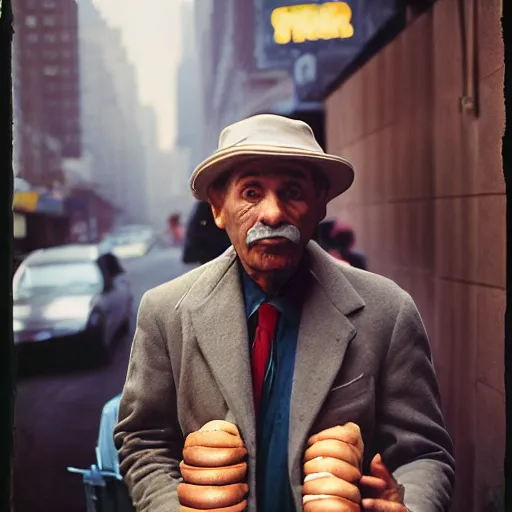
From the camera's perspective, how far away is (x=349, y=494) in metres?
1.83

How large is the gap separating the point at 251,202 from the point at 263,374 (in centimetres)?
62

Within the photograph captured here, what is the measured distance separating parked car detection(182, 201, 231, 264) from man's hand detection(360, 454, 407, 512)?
39.9 inches

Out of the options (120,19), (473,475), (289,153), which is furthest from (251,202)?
(473,475)

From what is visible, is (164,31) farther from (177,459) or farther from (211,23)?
(177,459)

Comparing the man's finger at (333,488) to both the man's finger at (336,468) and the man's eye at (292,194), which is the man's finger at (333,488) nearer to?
the man's finger at (336,468)

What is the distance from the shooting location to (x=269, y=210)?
6.32 feet

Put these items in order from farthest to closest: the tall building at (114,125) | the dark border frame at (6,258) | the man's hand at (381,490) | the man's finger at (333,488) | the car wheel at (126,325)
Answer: the tall building at (114,125) → the car wheel at (126,325) → the dark border frame at (6,258) → the man's hand at (381,490) → the man's finger at (333,488)

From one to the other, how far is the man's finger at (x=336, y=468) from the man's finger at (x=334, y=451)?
0.01 meters

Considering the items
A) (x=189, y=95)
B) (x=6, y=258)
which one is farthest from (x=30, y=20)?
(x=6, y=258)

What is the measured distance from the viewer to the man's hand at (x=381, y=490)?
1.94m

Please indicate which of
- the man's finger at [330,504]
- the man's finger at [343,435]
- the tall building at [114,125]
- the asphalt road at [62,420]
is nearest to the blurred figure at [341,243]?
the asphalt road at [62,420]

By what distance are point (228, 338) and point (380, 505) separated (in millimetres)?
769

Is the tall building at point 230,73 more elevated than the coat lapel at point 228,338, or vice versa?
the tall building at point 230,73

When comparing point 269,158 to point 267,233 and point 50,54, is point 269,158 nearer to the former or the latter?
point 267,233
